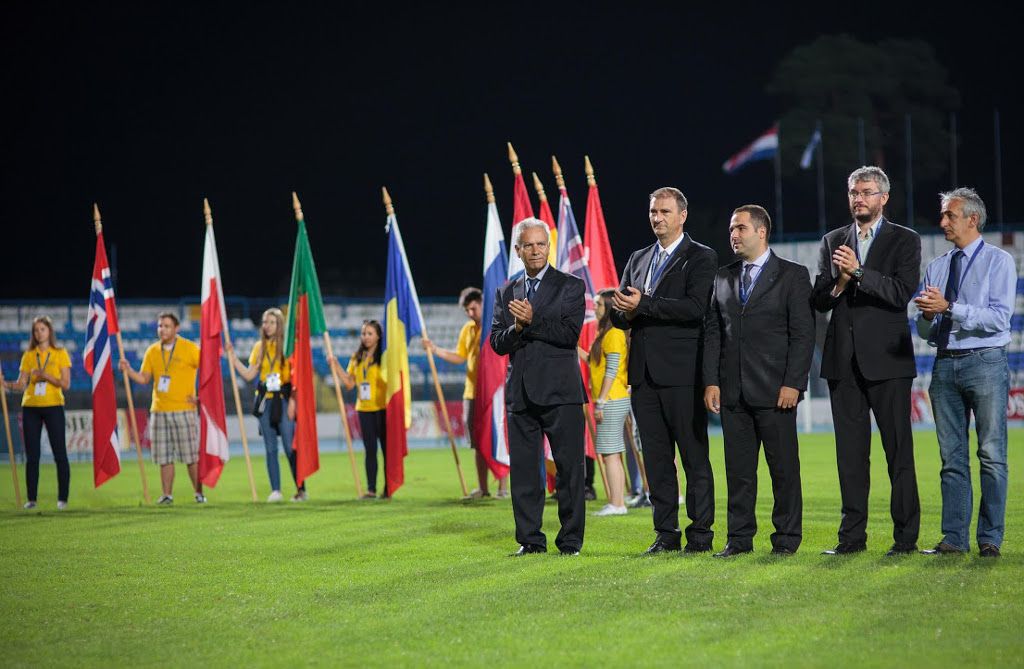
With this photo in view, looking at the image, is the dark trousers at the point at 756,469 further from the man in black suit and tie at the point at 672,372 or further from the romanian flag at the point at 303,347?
the romanian flag at the point at 303,347

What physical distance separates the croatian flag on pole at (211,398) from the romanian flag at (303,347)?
0.80 metres

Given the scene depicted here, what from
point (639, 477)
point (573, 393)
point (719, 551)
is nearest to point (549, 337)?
point (573, 393)

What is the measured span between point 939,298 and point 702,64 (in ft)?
248

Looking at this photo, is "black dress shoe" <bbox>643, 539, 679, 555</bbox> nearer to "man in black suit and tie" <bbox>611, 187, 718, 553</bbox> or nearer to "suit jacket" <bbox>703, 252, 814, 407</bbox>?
"man in black suit and tie" <bbox>611, 187, 718, 553</bbox>

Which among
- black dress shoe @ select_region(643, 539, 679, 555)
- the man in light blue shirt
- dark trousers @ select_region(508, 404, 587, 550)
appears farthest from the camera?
dark trousers @ select_region(508, 404, 587, 550)

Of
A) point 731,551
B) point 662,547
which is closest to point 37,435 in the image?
point 662,547

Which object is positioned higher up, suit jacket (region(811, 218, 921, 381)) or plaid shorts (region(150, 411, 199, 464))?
suit jacket (region(811, 218, 921, 381))

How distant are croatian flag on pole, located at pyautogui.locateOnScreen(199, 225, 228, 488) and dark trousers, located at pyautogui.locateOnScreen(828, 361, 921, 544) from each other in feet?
25.1

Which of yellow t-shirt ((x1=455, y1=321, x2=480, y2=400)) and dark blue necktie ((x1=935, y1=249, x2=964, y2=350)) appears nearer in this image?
dark blue necktie ((x1=935, y1=249, x2=964, y2=350))

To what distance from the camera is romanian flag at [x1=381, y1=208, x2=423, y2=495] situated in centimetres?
1291

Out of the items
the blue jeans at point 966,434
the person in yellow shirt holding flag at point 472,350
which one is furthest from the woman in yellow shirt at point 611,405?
the blue jeans at point 966,434

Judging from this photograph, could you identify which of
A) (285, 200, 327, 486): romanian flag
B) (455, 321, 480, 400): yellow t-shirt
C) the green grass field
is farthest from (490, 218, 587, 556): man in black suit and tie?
(285, 200, 327, 486): romanian flag

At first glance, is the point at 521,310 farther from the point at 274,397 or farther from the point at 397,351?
the point at 274,397

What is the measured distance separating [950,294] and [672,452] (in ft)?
6.22
